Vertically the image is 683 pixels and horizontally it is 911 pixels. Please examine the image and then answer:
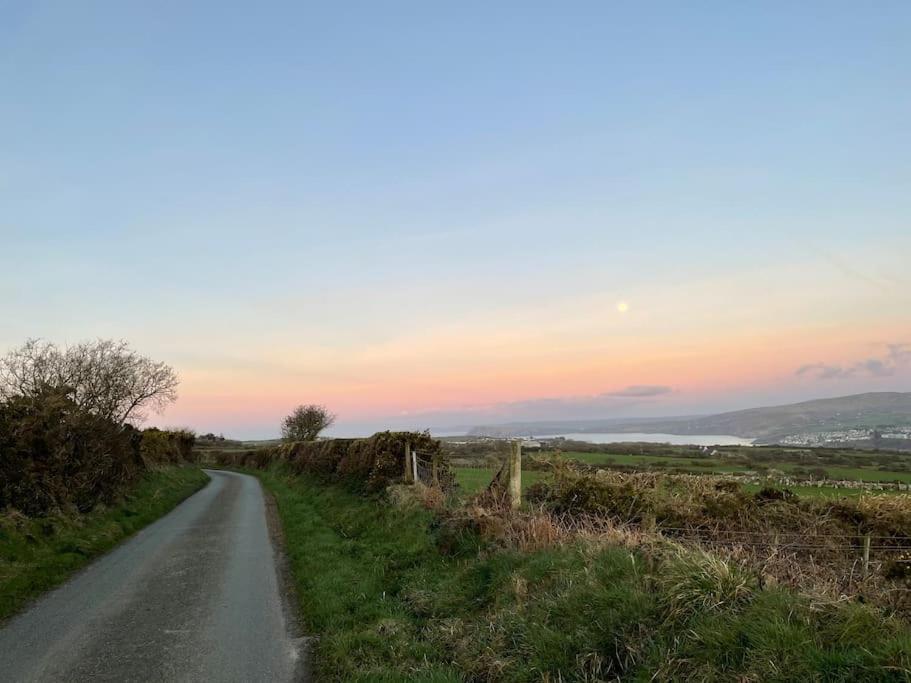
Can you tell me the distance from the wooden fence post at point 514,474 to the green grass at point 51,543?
898 cm

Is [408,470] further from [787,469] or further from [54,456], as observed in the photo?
[787,469]

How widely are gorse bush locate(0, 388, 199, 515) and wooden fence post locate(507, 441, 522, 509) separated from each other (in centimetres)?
1335

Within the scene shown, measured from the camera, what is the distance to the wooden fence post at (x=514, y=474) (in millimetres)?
11748

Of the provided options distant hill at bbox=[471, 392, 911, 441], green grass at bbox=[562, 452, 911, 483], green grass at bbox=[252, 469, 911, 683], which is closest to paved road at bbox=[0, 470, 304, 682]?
green grass at bbox=[252, 469, 911, 683]

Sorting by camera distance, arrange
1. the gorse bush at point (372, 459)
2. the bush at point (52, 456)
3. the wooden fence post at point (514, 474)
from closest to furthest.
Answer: the wooden fence post at point (514, 474) → the bush at point (52, 456) → the gorse bush at point (372, 459)

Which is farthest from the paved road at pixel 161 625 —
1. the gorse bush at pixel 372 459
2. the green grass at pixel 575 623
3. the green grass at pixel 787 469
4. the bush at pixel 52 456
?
the green grass at pixel 787 469

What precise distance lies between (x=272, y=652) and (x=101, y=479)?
15.8m

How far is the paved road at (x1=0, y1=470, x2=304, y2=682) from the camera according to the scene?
270 inches

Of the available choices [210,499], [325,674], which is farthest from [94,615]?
[210,499]

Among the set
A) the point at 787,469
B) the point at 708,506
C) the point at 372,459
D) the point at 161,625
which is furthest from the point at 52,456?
the point at 787,469

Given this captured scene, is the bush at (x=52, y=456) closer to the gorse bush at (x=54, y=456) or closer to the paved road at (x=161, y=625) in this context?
the gorse bush at (x=54, y=456)

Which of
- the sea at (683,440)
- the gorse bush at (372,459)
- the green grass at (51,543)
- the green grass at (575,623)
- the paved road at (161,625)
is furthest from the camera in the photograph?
the sea at (683,440)

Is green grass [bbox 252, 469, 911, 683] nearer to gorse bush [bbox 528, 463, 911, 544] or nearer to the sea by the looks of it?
gorse bush [bbox 528, 463, 911, 544]

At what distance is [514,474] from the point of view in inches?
466
